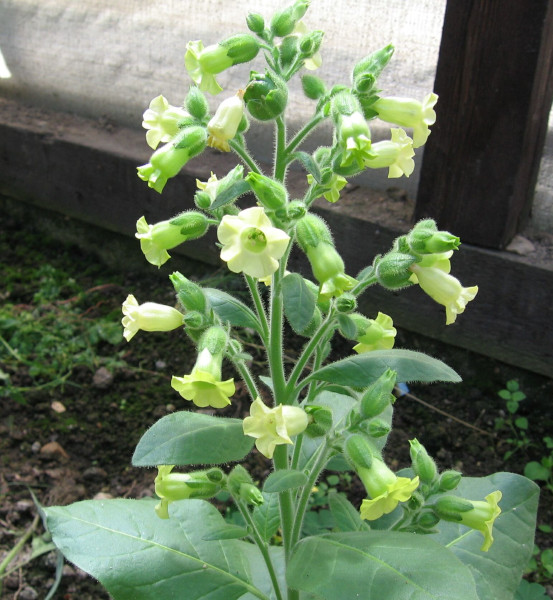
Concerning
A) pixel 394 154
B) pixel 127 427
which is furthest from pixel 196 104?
pixel 127 427

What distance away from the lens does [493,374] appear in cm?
187

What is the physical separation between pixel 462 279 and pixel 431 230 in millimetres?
907

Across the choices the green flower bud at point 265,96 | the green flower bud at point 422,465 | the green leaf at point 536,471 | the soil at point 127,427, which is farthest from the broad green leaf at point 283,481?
the green leaf at point 536,471

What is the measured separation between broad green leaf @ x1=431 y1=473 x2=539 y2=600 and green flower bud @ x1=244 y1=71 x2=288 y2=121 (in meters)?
0.75

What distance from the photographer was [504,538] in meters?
1.18

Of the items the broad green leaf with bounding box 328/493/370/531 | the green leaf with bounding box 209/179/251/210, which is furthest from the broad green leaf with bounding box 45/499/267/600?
the green leaf with bounding box 209/179/251/210

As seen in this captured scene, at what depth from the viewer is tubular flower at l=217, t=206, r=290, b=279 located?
810mm

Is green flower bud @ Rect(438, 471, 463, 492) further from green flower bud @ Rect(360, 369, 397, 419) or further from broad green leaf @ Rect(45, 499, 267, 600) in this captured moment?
broad green leaf @ Rect(45, 499, 267, 600)

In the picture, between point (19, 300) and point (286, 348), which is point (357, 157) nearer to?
point (286, 348)

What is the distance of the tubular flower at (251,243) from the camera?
2.66 feet

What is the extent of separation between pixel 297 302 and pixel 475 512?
0.44 metres

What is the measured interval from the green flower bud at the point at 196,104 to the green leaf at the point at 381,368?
0.40 m

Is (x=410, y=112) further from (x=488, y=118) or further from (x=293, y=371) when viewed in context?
(x=488, y=118)

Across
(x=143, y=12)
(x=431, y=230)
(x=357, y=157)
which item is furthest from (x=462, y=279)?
(x=143, y=12)
